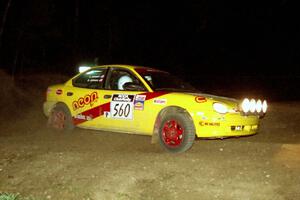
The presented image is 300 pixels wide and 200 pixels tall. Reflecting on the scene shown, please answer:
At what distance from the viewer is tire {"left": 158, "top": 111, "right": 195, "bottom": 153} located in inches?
306

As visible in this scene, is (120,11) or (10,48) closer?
(10,48)

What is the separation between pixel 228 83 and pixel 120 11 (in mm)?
15317

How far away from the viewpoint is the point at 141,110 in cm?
845

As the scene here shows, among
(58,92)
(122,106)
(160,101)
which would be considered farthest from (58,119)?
(160,101)

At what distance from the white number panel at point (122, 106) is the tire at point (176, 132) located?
761mm

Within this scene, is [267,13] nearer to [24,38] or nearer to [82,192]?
[24,38]

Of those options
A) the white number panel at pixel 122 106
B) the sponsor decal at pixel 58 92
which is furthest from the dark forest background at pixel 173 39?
the white number panel at pixel 122 106

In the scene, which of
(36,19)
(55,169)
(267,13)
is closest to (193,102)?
(55,169)

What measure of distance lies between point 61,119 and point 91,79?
3.43 ft

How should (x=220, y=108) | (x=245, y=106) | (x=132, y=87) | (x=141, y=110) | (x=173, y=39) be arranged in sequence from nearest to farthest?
(x=220, y=108) → (x=245, y=106) → (x=141, y=110) → (x=132, y=87) → (x=173, y=39)

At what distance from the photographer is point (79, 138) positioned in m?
9.74

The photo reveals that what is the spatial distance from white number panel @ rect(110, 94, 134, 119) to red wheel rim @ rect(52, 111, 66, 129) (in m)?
1.44

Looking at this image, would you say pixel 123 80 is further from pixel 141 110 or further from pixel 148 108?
pixel 148 108

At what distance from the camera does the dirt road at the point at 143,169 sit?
19.6 feet
